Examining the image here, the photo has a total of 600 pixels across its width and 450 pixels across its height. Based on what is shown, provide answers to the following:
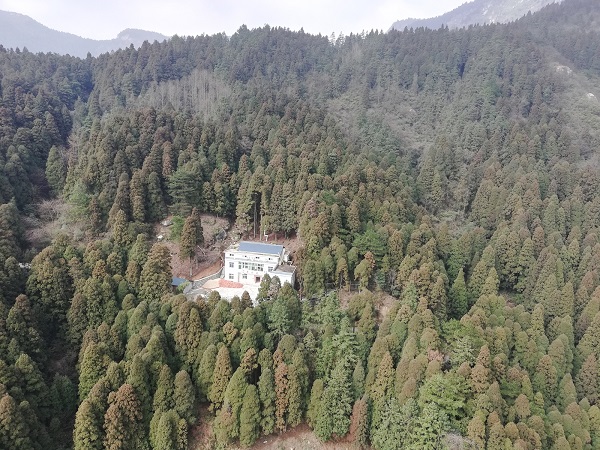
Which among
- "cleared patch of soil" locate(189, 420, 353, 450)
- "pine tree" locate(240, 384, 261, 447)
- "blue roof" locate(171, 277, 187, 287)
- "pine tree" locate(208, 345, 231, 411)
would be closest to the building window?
"blue roof" locate(171, 277, 187, 287)

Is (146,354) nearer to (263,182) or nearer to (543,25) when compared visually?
(263,182)

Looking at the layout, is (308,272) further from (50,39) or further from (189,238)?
(50,39)

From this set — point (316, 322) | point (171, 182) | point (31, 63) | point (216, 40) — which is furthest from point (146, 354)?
point (216, 40)

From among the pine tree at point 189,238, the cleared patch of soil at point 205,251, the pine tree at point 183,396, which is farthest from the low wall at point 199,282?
the pine tree at point 183,396

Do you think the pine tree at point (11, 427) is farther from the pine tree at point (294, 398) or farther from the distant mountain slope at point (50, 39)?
the distant mountain slope at point (50, 39)

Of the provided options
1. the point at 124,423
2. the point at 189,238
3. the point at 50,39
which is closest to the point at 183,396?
the point at 124,423

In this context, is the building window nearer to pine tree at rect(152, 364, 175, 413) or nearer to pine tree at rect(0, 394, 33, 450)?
pine tree at rect(152, 364, 175, 413)
